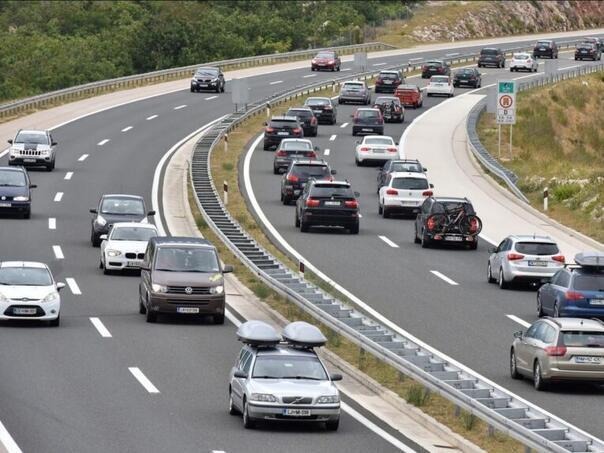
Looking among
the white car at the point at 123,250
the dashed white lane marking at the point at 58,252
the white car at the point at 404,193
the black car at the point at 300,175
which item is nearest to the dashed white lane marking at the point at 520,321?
the white car at the point at 123,250

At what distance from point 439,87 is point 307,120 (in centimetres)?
2239

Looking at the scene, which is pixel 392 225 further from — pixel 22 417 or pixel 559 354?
pixel 22 417

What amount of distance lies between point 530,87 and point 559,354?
238 feet

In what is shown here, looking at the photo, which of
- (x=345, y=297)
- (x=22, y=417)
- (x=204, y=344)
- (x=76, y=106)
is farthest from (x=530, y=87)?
(x=22, y=417)

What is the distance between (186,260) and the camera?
33812 mm

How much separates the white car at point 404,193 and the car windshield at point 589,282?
64.0 feet

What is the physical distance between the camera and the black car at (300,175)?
53.9m

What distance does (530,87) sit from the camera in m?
Result: 97.4

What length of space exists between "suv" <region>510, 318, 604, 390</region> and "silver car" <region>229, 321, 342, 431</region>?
428 centimetres

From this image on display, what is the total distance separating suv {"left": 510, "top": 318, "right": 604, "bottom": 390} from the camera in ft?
85.9

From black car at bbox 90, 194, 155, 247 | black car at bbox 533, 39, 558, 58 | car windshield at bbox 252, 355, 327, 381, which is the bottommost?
black car at bbox 533, 39, 558, 58

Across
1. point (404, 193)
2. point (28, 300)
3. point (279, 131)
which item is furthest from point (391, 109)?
point (28, 300)

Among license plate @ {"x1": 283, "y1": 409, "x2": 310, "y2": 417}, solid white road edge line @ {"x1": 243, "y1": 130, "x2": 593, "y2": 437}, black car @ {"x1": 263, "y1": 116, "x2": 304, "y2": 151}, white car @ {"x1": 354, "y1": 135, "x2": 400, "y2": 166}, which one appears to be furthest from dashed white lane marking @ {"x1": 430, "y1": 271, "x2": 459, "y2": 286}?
black car @ {"x1": 263, "y1": 116, "x2": 304, "y2": 151}

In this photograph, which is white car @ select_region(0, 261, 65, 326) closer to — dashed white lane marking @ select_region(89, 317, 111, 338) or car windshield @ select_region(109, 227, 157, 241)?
dashed white lane marking @ select_region(89, 317, 111, 338)
